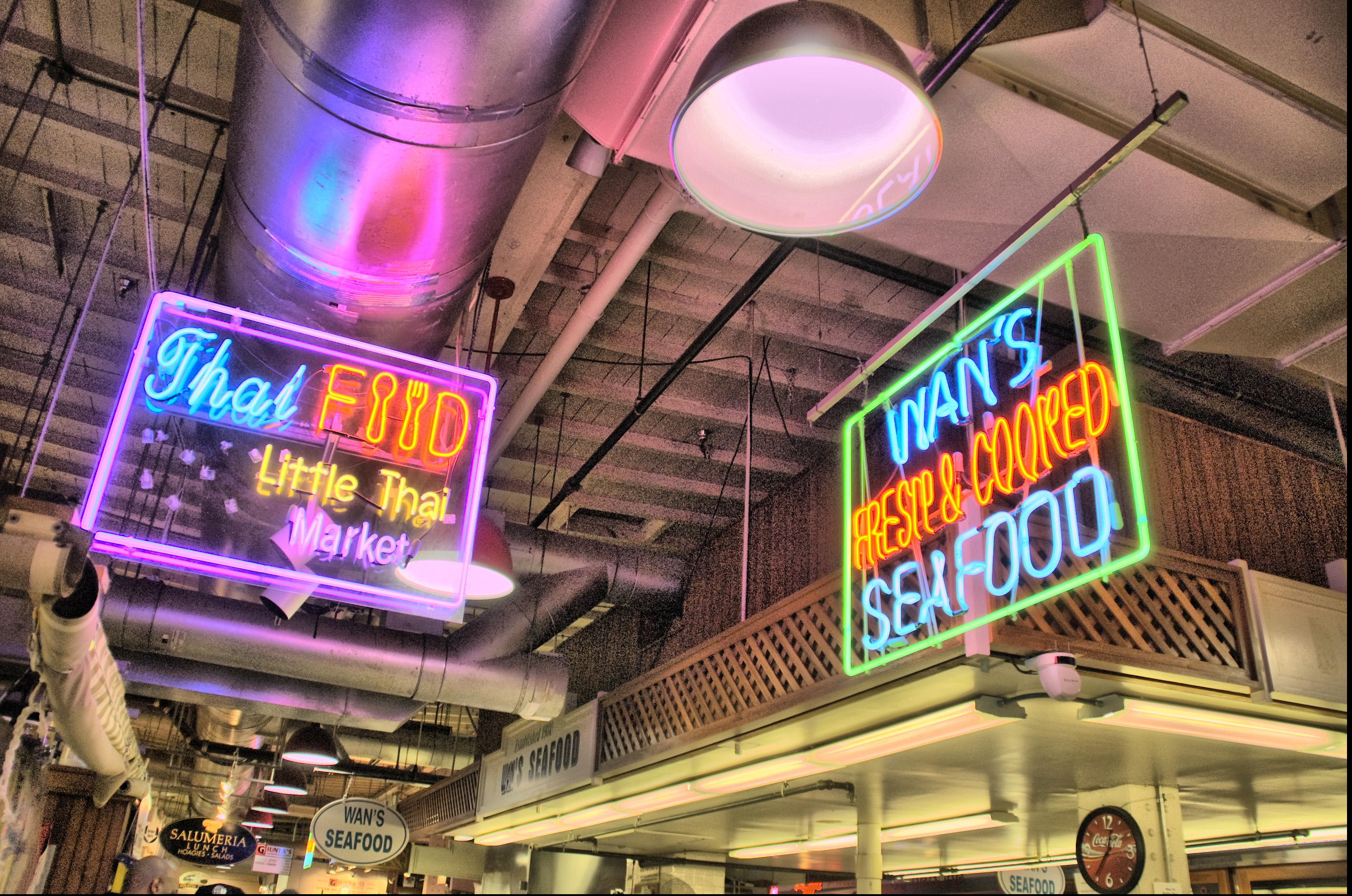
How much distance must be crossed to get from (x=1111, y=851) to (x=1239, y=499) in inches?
92.8

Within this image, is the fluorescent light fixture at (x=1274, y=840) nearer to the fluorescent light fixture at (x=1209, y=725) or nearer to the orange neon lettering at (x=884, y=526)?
the fluorescent light fixture at (x=1209, y=725)

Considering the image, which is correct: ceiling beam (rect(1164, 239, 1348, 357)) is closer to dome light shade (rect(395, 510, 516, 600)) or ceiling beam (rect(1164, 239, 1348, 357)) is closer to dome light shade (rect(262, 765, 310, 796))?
dome light shade (rect(395, 510, 516, 600))

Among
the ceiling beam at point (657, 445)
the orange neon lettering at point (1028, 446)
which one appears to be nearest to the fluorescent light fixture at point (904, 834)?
the ceiling beam at point (657, 445)

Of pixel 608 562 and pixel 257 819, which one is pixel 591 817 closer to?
pixel 608 562

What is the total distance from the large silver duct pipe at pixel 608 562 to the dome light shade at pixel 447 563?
1699mm

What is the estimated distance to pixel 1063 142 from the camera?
3.84 m

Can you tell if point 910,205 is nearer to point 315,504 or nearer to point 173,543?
point 315,504

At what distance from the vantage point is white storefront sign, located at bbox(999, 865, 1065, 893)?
943cm

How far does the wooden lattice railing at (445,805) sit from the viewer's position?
12.0 meters

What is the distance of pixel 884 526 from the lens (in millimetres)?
4512

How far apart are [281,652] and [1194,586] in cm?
604

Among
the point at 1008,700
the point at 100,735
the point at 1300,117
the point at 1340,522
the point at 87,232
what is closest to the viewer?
the point at 1300,117

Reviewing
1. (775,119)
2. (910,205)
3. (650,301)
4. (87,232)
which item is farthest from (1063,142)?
(87,232)

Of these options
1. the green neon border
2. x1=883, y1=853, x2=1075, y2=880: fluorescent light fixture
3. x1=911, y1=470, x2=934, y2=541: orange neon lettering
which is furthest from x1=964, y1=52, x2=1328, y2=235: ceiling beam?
x1=883, y1=853, x2=1075, y2=880: fluorescent light fixture
